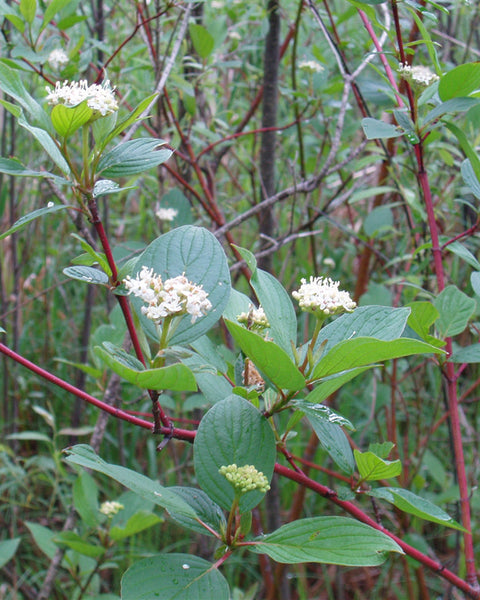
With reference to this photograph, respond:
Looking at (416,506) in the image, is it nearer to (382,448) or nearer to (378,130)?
(382,448)

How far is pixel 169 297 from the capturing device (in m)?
0.46

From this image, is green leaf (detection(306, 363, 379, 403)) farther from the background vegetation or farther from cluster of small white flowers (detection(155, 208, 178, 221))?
cluster of small white flowers (detection(155, 208, 178, 221))

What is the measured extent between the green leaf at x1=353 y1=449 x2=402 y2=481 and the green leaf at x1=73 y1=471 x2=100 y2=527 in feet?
2.04

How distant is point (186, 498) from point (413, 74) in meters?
0.56

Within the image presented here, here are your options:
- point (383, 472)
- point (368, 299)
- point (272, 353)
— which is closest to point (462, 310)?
point (383, 472)

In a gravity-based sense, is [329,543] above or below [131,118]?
below

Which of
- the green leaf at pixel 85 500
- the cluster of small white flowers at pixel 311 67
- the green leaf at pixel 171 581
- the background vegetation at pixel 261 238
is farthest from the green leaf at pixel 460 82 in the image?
the green leaf at pixel 85 500

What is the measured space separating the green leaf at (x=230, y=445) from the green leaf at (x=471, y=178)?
0.39 m

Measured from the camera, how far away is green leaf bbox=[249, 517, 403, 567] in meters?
0.45

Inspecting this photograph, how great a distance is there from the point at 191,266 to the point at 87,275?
0.10m

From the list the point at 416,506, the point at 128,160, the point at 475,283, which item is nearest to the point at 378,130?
the point at 475,283

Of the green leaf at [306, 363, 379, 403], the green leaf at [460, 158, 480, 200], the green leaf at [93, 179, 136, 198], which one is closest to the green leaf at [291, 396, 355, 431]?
the green leaf at [306, 363, 379, 403]

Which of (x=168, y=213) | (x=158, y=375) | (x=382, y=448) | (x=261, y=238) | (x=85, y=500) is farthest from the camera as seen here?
(x=261, y=238)

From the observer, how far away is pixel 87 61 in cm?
110
